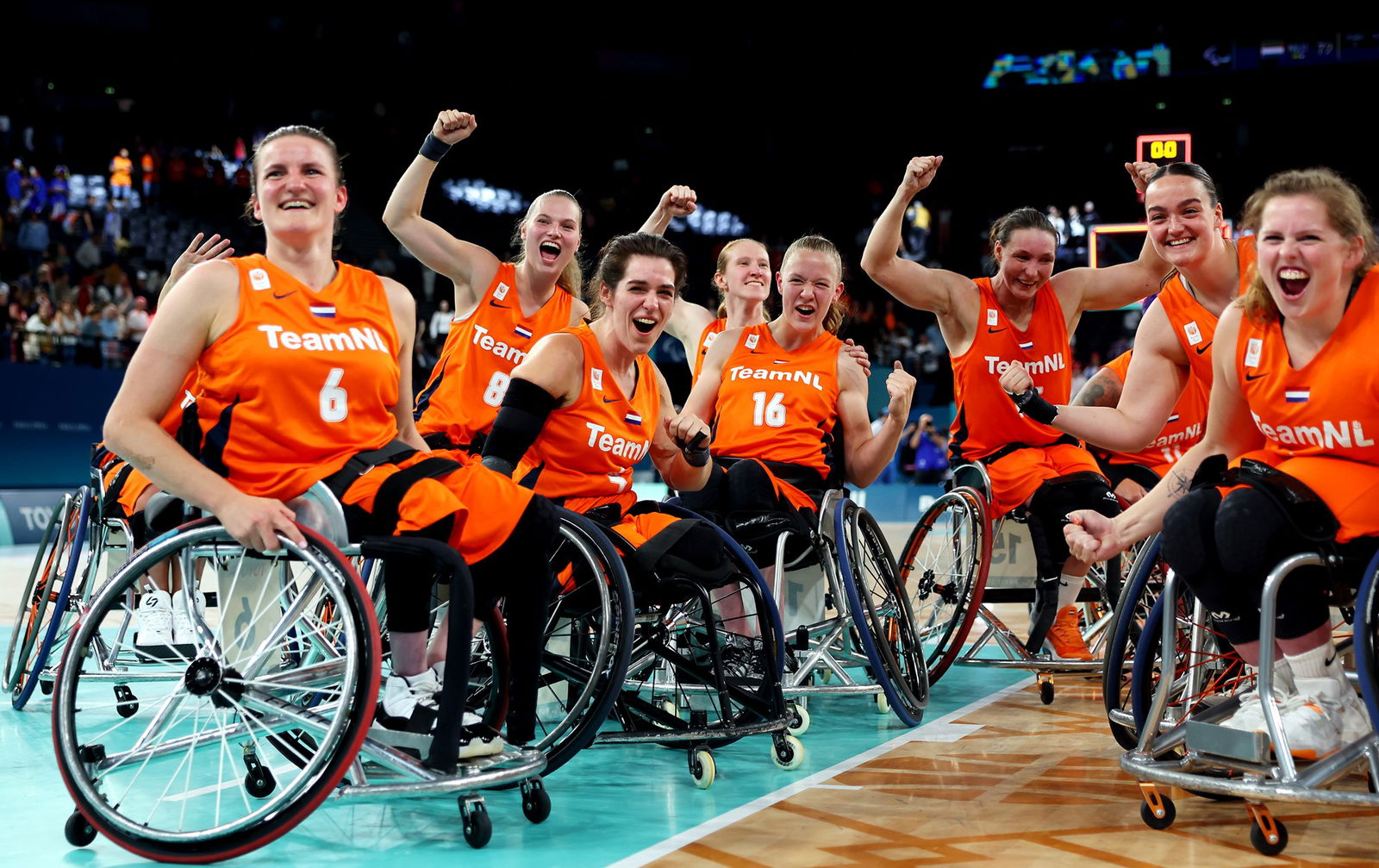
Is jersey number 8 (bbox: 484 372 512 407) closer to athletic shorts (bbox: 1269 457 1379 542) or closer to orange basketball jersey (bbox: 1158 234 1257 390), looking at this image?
orange basketball jersey (bbox: 1158 234 1257 390)

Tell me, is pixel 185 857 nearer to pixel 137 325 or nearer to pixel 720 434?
pixel 720 434

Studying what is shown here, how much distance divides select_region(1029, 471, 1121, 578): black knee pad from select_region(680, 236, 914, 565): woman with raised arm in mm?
638

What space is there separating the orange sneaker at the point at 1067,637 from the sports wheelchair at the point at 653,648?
1.43 metres

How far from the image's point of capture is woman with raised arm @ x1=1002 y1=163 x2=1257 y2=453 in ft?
12.0

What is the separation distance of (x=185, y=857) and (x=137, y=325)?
1076cm

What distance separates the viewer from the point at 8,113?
15617mm

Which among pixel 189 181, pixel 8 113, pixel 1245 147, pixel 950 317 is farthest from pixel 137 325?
pixel 1245 147

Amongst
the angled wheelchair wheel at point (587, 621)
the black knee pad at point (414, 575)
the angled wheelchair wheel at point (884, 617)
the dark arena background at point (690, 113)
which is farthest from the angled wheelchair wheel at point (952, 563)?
the dark arena background at point (690, 113)

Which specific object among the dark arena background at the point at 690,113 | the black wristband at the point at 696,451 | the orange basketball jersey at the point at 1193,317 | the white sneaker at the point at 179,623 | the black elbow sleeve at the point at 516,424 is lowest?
the white sneaker at the point at 179,623

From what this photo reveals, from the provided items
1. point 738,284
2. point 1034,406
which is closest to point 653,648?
point 1034,406

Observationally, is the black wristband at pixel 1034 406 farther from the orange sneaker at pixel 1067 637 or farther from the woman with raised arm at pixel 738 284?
the woman with raised arm at pixel 738 284

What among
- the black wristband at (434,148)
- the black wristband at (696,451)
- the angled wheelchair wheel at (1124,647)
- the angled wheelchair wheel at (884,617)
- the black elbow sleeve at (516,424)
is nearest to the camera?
the angled wheelchair wheel at (1124,647)

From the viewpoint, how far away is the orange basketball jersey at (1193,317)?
12.9 feet

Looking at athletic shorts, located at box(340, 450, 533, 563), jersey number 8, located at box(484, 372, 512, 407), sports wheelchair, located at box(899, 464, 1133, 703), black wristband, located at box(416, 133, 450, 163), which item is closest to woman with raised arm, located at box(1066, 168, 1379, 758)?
athletic shorts, located at box(340, 450, 533, 563)
